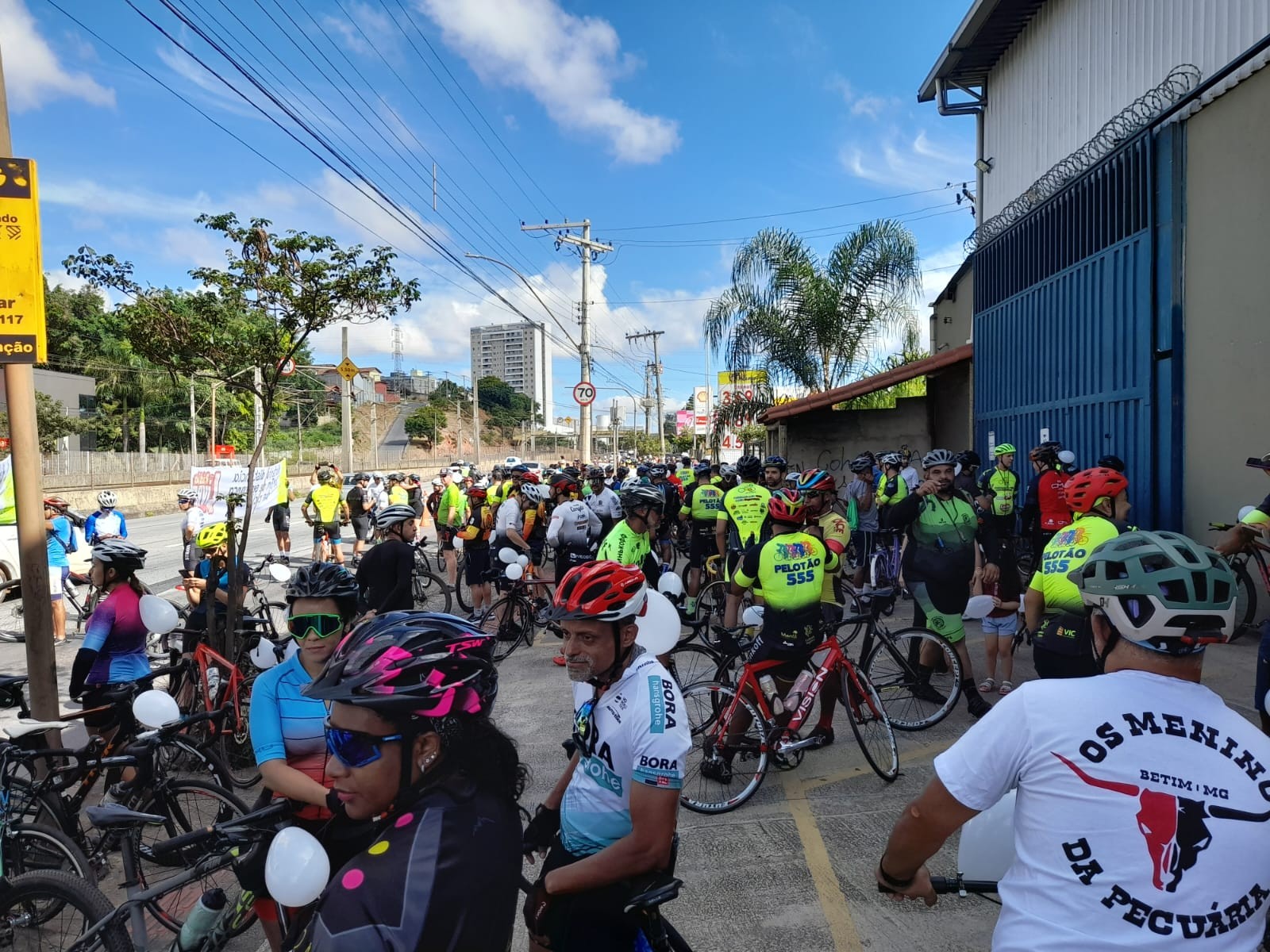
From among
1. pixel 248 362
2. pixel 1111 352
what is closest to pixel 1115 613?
pixel 248 362

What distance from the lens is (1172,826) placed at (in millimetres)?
1561

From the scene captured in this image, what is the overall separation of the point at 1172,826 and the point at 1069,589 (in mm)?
3318

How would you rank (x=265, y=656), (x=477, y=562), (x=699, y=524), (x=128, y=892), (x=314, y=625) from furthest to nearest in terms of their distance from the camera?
(x=699, y=524) → (x=477, y=562) → (x=265, y=656) → (x=314, y=625) → (x=128, y=892)

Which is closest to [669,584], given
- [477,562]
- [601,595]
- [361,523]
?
[601,595]

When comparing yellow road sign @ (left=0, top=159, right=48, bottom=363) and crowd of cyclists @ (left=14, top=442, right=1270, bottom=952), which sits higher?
yellow road sign @ (left=0, top=159, right=48, bottom=363)

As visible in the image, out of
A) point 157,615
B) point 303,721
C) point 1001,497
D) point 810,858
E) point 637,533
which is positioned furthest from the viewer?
point 1001,497

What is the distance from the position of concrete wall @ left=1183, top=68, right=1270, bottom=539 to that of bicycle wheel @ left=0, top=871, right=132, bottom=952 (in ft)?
31.3

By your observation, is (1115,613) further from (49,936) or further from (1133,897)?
(49,936)

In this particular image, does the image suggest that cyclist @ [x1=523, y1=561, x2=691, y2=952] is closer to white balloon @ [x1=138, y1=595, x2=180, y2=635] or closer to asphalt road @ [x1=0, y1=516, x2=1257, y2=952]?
asphalt road @ [x1=0, y1=516, x2=1257, y2=952]

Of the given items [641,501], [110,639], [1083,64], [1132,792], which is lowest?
[110,639]

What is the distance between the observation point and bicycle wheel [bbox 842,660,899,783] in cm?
506

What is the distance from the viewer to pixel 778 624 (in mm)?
4961

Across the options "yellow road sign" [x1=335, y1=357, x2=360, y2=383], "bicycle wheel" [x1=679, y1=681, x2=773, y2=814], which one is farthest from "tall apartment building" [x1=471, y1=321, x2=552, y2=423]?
"bicycle wheel" [x1=679, y1=681, x2=773, y2=814]

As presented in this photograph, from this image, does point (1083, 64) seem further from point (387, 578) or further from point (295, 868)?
point (295, 868)
